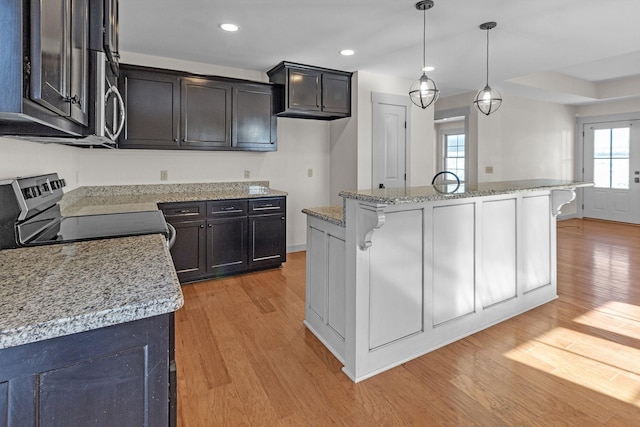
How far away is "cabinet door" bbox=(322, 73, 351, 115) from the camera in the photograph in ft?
14.4

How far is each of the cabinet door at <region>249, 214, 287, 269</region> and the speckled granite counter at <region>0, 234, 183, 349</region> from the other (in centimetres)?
260

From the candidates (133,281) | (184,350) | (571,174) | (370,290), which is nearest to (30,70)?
(133,281)

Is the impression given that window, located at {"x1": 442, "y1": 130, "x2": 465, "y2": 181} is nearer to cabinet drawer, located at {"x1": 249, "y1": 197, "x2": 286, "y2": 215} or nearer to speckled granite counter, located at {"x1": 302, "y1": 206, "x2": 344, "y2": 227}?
cabinet drawer, located at {"x1": 249, "y1": 197, "x2": 286, "y2": 215}

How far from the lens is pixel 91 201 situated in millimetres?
3418

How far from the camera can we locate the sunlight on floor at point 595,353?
6.59ft

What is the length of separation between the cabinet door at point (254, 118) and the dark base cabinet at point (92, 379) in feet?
11.5

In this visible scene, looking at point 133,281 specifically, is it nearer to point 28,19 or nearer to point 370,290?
point 28,19

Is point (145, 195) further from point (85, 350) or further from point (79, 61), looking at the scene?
point (85, 350)

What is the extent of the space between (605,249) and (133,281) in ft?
20.1

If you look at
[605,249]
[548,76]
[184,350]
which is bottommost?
[184,350]

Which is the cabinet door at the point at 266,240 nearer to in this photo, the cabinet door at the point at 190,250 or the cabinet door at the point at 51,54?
the cabinet door at the point at 190,250

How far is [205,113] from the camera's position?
393 cm

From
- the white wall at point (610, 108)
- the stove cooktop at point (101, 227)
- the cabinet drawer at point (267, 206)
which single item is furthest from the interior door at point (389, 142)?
the white wall at point (610, 108)

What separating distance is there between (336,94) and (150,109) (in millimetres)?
2129
